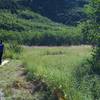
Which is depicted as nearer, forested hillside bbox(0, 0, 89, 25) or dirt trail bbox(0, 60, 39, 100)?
dirt trail bbox(0, 60, 39, 100)

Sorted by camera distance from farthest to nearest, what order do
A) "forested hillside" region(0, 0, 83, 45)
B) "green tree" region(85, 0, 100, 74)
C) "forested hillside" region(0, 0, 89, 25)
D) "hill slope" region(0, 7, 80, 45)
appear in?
"forested hillside" region(0, 0, 89, 25)
"forested hillside" region(0, 0, 83, 45)
"hill slope" region(0, 7, 80, 45)
"green tree" region(85, 0, 100, 74)

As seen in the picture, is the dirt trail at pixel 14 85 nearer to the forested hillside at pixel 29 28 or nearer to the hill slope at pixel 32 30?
the hill slope at pixel 32 30

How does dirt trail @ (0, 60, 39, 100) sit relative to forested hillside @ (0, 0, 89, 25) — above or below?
above

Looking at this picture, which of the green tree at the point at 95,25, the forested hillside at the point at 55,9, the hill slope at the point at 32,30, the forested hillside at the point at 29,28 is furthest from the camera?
the forested hillside at the point at 55,9

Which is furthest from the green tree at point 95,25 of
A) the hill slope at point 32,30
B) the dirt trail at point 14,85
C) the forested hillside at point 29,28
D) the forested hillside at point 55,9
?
the forested hillside at point 55,9

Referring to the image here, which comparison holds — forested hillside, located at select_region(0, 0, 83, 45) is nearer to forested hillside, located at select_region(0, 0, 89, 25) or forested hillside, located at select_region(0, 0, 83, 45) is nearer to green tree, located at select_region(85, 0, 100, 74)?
forested hillside, located at select_region(0, 0, 89, 25)

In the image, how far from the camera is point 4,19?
294 ft

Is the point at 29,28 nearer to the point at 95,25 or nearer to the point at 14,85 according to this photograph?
the point at 95,25

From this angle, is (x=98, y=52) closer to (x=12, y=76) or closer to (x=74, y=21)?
(x=12, y=76)

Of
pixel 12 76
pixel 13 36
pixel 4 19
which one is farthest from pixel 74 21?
pixel 12 76

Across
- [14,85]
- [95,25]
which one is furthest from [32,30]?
[14,85]

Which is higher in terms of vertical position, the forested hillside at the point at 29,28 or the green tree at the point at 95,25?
the green tree at the point at 95,25

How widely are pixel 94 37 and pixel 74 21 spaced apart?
242 ft

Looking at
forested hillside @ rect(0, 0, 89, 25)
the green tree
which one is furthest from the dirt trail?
forested hillside @ rect(0, 0, 89, 25)
